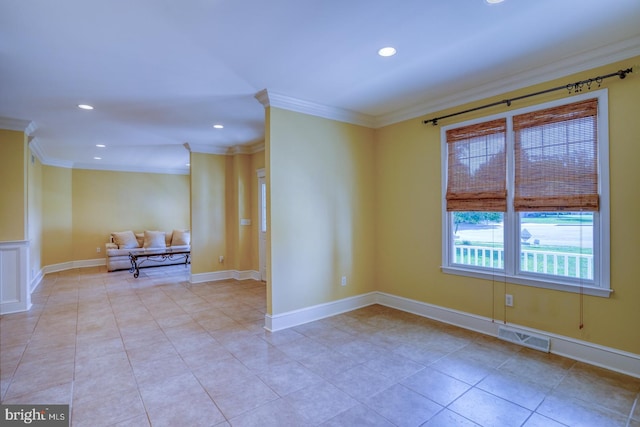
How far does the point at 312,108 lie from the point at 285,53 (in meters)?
1.25

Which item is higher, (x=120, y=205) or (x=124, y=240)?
(x=120, y=205)

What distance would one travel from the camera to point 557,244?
9.57 ft

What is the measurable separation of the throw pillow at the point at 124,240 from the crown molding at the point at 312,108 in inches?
248

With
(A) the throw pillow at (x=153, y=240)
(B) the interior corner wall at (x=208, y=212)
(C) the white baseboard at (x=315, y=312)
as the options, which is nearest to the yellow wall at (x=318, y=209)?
(C) the white baseboard at (x=315, y=312)

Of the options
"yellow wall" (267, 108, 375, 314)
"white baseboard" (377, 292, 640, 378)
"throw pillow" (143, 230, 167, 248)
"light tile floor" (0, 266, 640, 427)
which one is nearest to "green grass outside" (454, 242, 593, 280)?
"white baseboard" (377, 292, 640, 378)

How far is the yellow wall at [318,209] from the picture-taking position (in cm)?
362

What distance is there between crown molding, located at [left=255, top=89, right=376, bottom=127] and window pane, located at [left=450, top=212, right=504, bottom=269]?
1.79m

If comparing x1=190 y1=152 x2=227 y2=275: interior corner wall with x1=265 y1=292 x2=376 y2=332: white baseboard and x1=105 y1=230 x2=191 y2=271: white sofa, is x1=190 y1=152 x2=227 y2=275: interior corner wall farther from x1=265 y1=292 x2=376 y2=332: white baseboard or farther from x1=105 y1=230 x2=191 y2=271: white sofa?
x1=265 y1=292 x2=376 y2=332: white baseboard

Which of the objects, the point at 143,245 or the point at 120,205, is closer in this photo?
the point at 143,245

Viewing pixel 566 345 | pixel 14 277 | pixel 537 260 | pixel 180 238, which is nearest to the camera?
pixel 566 345

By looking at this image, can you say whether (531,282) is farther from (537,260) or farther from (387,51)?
(387,51)

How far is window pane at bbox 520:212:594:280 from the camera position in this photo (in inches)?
109

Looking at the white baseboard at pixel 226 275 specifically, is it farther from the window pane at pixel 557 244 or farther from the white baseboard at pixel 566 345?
the window pane at pixel 557 244

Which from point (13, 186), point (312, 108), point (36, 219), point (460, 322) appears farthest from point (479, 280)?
point (36, 219)
